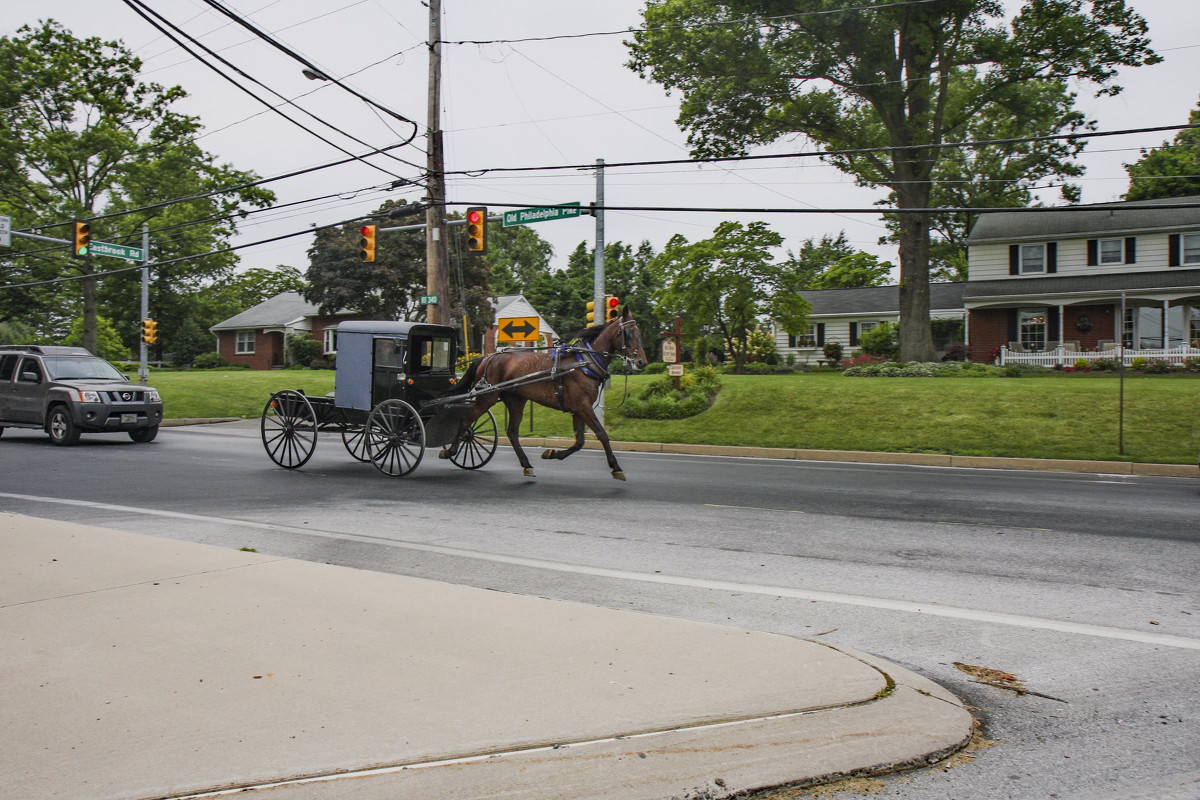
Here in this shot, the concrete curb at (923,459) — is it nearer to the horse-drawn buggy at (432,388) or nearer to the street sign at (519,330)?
the street sign at (519,330)

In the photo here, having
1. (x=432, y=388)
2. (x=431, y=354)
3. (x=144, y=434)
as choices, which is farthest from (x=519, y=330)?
(x=144, y=434)

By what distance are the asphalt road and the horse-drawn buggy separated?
67 centimetres

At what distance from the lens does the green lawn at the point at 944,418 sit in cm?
1748

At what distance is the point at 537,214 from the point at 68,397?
37.7 ft

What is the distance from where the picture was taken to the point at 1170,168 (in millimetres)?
52594

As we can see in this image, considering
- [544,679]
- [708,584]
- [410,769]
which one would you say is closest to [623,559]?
[708,584]

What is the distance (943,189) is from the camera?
175ft

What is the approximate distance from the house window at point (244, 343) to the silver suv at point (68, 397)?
4620 centimetres

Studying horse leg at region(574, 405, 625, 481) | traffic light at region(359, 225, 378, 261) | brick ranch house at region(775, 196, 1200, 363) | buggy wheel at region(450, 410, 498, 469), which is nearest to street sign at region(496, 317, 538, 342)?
traffic light at region(359, 225, 378, 261)

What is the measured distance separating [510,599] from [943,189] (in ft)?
181

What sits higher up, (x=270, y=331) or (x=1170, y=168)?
(x=1170, y=168)

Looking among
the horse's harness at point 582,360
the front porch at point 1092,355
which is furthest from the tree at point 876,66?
the horse's harness at point 582,360

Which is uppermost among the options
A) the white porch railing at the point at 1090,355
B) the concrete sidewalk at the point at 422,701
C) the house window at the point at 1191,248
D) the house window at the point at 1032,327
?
the house window at the point at 1191,248

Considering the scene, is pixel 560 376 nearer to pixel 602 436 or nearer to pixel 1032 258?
pixel 602 436
